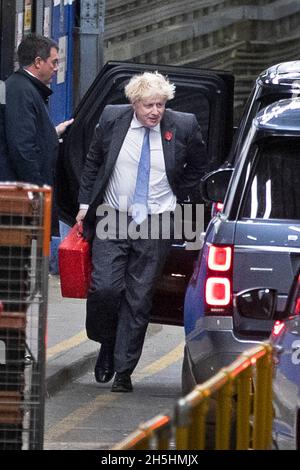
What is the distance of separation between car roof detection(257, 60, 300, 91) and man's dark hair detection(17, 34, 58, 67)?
1355 millimetres

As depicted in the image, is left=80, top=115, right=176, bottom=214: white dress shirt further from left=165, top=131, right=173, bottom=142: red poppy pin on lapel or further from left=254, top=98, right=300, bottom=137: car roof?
left=254, top=98, right=300, bottom=137: car roof

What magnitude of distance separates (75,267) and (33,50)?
5.28 feet

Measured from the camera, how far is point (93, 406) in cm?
966

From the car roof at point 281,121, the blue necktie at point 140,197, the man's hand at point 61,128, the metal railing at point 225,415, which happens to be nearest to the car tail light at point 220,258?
the car roof at point 281,121

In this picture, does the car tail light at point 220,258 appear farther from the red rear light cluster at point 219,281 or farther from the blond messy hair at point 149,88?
the blond messy hair at point 149,88

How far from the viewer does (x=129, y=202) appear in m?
9.72

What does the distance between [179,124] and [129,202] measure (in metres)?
0.57

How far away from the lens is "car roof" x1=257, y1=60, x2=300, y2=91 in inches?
403

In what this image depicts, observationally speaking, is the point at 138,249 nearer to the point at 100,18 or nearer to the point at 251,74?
the point at 100,18

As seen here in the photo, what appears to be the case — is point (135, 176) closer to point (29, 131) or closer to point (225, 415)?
point (29, 131)

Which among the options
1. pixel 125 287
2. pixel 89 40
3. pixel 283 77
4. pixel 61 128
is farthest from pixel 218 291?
pixel 89 40

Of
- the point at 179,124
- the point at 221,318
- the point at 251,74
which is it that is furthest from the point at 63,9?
the point at 251,74

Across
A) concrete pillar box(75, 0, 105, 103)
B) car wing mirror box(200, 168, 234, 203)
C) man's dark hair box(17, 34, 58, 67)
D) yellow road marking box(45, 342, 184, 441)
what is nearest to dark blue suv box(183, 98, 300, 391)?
car wing mirror box(200, 168, 234, 203)
